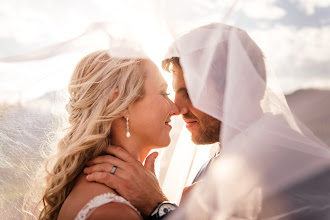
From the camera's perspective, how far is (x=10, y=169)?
291 centimetres

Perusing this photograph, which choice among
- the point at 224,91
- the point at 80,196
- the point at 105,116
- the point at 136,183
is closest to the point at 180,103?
the point at 105,116

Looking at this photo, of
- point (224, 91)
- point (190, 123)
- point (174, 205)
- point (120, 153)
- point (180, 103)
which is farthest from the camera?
point (190, 123)

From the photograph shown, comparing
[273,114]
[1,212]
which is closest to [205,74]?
[273,114]

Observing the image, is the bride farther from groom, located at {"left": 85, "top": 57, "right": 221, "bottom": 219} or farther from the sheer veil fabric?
the sheer veil fabric

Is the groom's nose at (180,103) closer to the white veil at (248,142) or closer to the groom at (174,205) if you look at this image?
the groom at (174,205)

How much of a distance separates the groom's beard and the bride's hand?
115 cm

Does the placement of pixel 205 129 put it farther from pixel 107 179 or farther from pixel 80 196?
pixel 80 196

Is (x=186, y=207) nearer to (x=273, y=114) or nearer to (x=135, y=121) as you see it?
(x=273, y=114)

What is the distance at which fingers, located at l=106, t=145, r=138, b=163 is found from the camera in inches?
107

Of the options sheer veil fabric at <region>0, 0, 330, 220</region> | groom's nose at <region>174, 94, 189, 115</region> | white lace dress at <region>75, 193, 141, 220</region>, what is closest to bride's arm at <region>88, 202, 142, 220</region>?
white lace dress at <region>75, 193, 141, 220</region>

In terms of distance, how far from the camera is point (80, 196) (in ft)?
8.36

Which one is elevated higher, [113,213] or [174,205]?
[113,213]

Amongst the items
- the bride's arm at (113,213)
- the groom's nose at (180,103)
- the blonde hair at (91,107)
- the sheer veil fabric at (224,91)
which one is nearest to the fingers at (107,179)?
the bride's arm at (113,213)

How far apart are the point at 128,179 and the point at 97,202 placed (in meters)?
0.29
